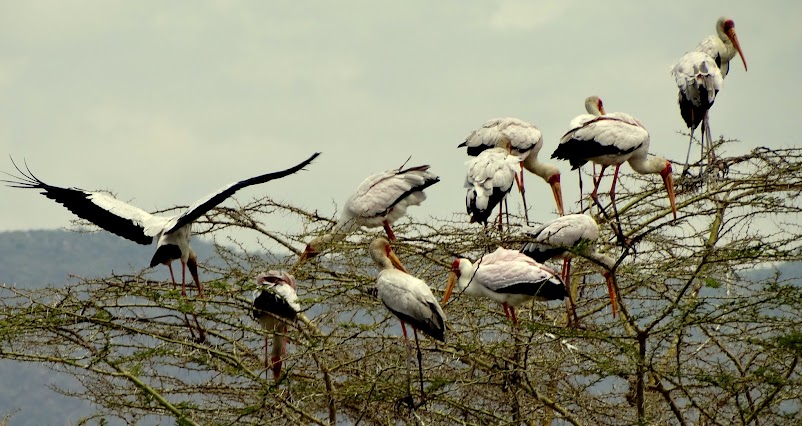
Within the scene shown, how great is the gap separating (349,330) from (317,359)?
0.75 metres

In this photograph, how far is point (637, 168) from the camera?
38.1ft

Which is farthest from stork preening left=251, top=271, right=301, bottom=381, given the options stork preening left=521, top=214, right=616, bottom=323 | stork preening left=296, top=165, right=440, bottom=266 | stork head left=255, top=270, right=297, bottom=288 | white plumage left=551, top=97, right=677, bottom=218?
white plumage left=551, top=97, right=677, bottom=218

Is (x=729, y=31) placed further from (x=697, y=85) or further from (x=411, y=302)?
(x=411, y=302)

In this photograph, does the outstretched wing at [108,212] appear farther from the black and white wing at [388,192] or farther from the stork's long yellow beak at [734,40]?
the stork's long yellow beak at [734,40]

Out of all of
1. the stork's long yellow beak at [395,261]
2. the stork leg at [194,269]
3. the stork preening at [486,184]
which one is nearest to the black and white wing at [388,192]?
the stork preening at [486,184]

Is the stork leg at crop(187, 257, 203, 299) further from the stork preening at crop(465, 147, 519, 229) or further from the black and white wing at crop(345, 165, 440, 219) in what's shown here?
the stork preening at crop(465, 147, 519, 229)

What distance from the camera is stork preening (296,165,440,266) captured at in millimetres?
10195

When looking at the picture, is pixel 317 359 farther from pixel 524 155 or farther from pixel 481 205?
pixel 524 155

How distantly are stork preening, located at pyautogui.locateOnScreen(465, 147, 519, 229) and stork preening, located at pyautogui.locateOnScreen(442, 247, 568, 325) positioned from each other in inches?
Answer: 42.9

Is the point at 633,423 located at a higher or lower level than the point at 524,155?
lower

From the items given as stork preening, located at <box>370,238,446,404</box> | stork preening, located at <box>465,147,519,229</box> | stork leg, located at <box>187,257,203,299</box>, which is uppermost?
stork preening, located at <box>465,147,519,229</box>

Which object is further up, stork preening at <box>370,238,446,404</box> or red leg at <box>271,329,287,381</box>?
red leg at <box>271,329,287,381</box>

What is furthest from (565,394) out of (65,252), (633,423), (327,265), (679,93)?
(65,252)

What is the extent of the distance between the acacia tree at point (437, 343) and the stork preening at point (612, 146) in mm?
254
